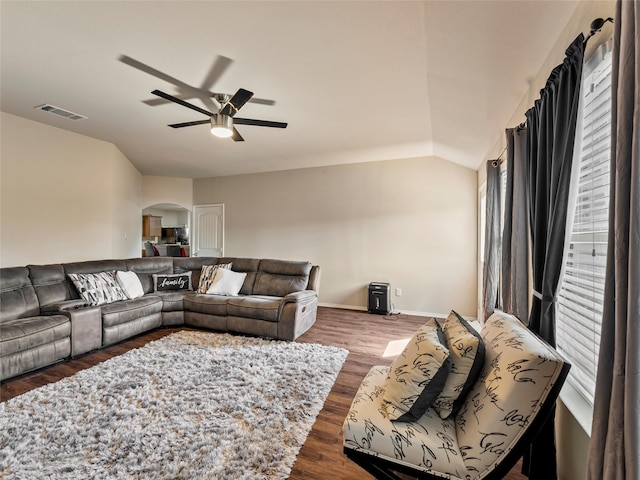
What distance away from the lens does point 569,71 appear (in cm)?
124

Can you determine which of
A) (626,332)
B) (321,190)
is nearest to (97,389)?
(626,332)

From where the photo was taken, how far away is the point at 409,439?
3.82ft

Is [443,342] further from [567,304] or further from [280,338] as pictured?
[280,338]

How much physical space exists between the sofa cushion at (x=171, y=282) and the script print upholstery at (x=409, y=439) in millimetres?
3740

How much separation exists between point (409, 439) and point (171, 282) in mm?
4060

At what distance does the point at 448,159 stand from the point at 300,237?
3020 mm

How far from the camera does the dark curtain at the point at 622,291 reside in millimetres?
701

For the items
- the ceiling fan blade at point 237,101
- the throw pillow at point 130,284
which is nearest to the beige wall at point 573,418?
the ceiling fan blade at point 237,101

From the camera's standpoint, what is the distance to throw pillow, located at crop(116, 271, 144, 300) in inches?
144

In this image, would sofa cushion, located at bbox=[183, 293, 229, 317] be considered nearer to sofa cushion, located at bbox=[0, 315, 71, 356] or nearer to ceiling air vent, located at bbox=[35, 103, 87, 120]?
sofa cushion, located at bbox=[0, 315, 71, 356]

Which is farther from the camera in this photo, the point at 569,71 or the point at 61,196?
the point at 61,196

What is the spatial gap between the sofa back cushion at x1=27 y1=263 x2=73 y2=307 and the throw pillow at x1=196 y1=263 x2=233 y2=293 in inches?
59.5

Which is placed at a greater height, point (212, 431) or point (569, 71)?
point (569, 71)

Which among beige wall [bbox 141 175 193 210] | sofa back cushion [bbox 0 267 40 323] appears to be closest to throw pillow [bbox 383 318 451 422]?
sofa back cushion [bbox 0 267 40 323]
